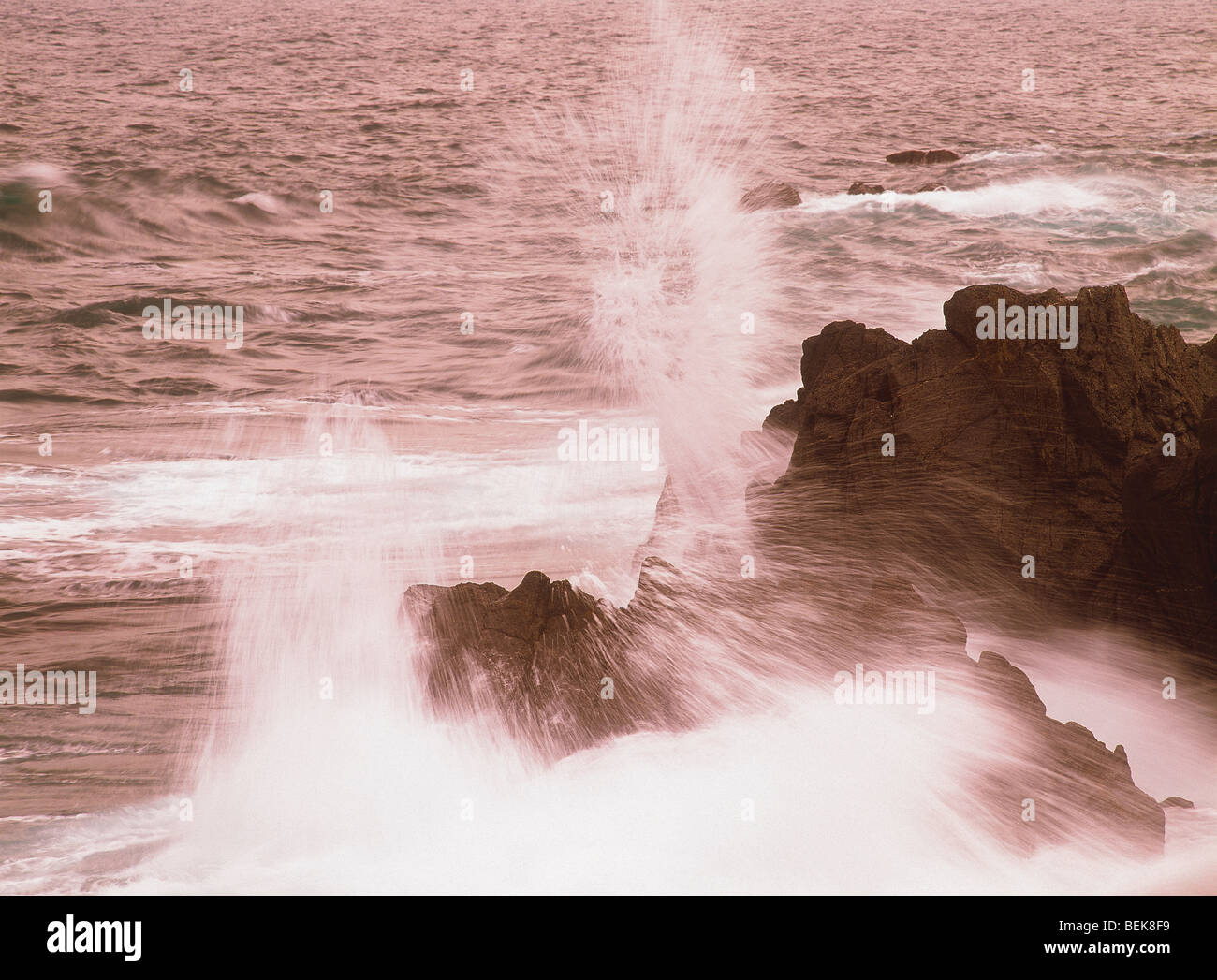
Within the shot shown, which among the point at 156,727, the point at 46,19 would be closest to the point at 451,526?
the point at 156,727

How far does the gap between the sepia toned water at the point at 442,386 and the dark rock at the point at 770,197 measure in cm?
48

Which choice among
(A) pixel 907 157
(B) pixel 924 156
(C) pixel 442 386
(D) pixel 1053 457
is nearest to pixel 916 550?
(D) pixel 1053 457

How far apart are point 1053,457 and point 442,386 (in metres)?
9.46

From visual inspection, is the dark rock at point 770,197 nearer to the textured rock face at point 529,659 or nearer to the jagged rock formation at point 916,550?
the jagged rock formation at point 916,550

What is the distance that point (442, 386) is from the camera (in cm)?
1509

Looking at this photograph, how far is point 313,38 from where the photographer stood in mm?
46844

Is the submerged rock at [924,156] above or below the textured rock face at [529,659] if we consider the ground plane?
above

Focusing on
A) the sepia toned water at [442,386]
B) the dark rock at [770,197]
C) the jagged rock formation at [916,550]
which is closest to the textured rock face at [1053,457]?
the jagged rock formation at [916,550]

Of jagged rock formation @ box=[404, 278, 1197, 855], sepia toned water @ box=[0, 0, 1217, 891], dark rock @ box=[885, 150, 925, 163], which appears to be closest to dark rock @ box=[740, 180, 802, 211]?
sepia toned water @ box=[0, 0, 1217, 891]

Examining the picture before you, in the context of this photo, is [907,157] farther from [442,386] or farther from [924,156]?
[442,386]

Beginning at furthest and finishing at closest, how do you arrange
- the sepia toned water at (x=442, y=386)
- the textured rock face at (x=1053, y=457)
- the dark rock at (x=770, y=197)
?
the dark rock at (x=770, y=197) → the textured rock face at (x=1053, y=457) → the sepia toned water at (x=442, y=386)

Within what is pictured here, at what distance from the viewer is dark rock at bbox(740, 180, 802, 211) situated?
80.7 feet

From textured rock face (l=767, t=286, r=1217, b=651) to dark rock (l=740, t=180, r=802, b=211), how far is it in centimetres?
1770

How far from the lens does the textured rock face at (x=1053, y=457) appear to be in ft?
22.8
